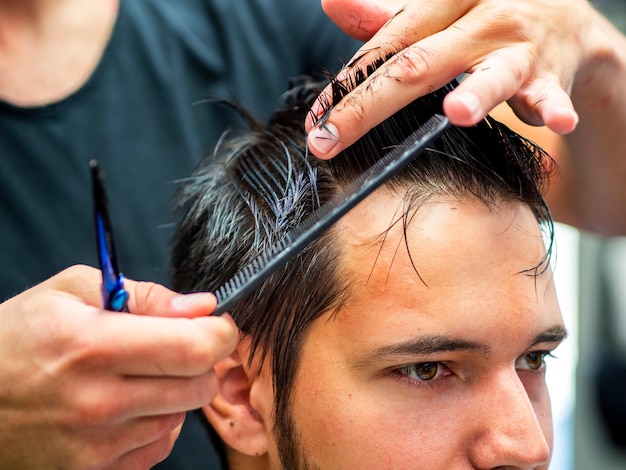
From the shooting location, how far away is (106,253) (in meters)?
0.82

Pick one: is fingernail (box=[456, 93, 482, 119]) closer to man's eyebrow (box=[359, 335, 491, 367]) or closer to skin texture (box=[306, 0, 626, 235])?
skin texture (box=[306, 0, 626, 235])

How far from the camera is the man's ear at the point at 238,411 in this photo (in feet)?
4.21

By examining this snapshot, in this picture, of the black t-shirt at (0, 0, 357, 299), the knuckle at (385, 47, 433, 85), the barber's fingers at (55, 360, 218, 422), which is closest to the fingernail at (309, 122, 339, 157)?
the knuckle at (385, 47, 433, 85)

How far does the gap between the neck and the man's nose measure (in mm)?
1038

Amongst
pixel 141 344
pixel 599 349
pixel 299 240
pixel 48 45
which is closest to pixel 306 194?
pixel 299 240

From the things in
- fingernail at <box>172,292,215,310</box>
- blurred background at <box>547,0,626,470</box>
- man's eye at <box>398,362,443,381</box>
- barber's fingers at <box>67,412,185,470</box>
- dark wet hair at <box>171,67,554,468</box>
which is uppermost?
fingernail at <box>172,292,215,310</box>

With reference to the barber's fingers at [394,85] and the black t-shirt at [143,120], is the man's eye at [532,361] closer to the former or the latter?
the barber's fingers at [394,85]

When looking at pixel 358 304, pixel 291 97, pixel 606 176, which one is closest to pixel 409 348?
pixel 358 304

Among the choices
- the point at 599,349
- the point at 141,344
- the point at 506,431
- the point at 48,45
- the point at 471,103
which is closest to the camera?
the point at 141,344

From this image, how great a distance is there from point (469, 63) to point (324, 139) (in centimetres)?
23

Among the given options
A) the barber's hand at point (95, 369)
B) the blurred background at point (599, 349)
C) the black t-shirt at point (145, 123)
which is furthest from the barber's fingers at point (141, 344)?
the blurred background at point (599, 349)

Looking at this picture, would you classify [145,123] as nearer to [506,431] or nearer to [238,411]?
[238,411]

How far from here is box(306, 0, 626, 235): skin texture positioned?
99 centimetres

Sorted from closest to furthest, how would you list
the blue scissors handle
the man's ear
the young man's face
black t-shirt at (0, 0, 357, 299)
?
the blue scissors handle < the young man's face < the man's ear < black t-shirt at (0, 0, 357, 299)
